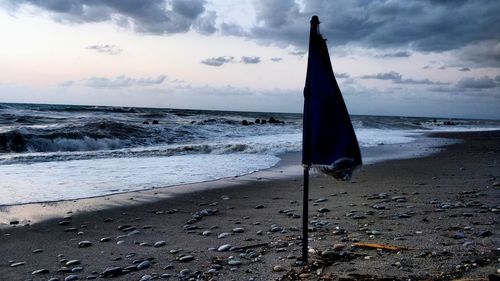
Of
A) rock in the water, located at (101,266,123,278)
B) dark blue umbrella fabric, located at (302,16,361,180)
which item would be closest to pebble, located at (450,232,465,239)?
dark blue umbrella fabric, located at (302,16,361,180)

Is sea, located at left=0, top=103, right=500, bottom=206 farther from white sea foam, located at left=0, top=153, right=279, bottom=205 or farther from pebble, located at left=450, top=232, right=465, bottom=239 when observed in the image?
pebble, located at left=450, top=232, right=465, bottom=239

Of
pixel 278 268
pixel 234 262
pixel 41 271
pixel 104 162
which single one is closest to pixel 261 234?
pixel 234 262

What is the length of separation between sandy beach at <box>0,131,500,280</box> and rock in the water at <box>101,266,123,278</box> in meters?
0.01

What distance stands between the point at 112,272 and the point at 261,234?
205cm

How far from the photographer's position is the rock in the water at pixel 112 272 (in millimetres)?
4391

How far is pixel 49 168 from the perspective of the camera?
1241cm

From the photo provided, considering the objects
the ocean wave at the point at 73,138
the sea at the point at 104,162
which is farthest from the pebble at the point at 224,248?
the ocean wave at the point at 73,138

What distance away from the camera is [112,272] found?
4.42 m

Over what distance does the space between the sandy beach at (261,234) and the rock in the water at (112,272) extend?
0.01 m

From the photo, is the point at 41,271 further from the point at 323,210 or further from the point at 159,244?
the point at 323,210

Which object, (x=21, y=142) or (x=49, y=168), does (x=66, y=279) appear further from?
(x=21, y=142)

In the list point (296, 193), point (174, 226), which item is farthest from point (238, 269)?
point (296, 193)

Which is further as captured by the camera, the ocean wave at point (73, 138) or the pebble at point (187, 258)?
the ocean wave at point (73, 138)

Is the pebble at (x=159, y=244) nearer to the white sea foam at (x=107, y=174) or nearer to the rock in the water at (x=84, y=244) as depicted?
the rock in the water at (x=84, y=244)
